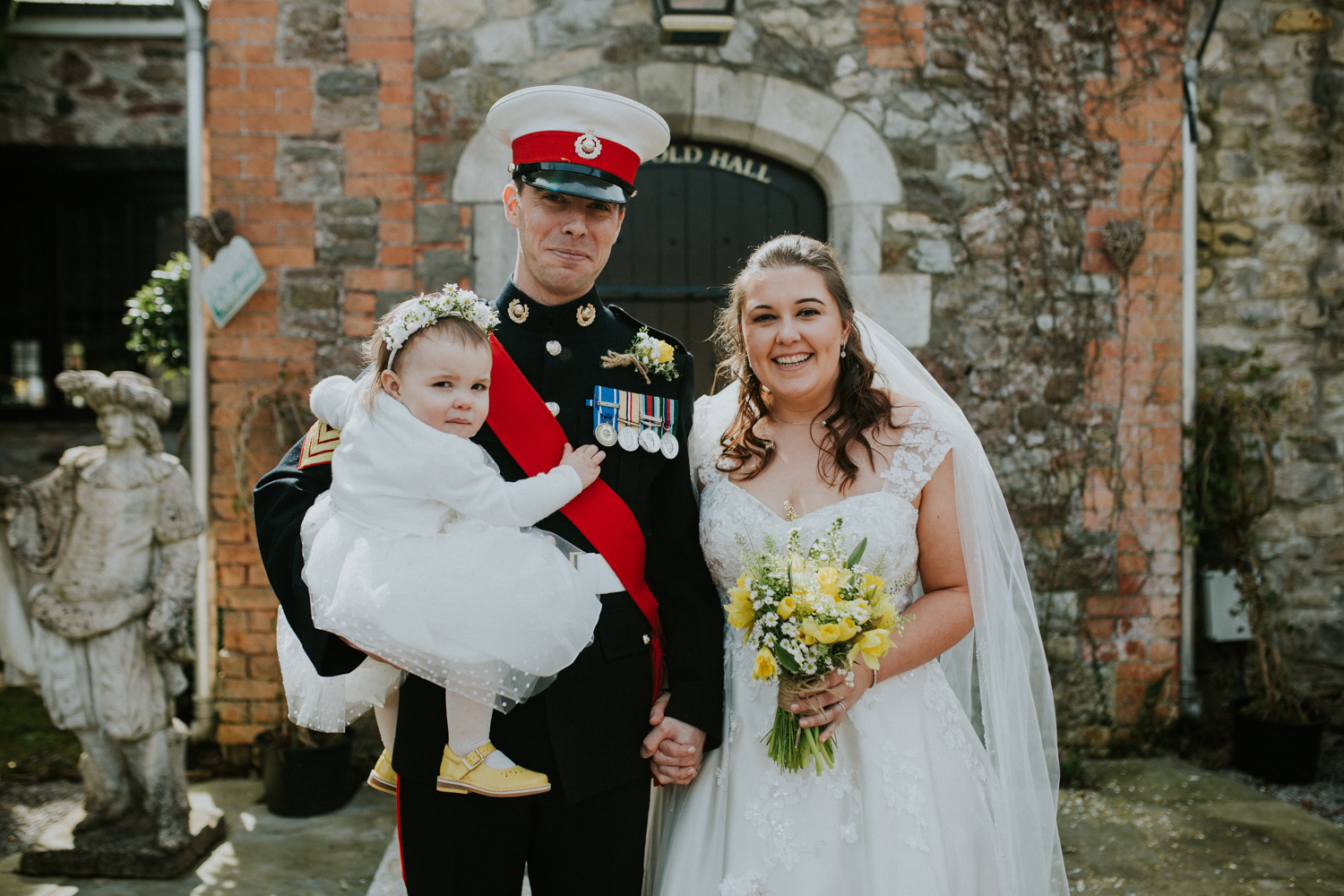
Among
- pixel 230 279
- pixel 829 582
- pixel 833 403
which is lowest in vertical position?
pixel 829 582

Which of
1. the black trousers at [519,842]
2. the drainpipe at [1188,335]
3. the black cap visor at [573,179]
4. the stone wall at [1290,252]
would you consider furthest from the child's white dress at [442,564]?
the stone wall at [1290,252]

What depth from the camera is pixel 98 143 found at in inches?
223

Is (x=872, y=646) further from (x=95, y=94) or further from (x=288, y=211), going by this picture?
(x=95, y=94)

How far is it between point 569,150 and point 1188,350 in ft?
11.3

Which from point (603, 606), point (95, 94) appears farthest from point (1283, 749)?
point (95, 94)

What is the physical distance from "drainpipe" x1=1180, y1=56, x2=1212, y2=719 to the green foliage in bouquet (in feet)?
14.7

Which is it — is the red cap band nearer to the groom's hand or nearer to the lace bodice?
the lace bodice

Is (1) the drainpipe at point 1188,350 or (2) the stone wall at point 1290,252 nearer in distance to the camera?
(1) the drainpipe at point 1188,350

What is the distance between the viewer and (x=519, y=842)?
162cm

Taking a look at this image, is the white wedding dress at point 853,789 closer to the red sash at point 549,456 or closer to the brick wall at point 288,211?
the red sash at point 549,456

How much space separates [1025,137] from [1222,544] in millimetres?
2121

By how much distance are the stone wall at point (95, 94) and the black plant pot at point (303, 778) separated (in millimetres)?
4121

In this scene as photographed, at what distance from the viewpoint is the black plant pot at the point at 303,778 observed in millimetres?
3500

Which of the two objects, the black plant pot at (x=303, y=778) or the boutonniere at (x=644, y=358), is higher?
the boutonniere at (x=644, y=358)
